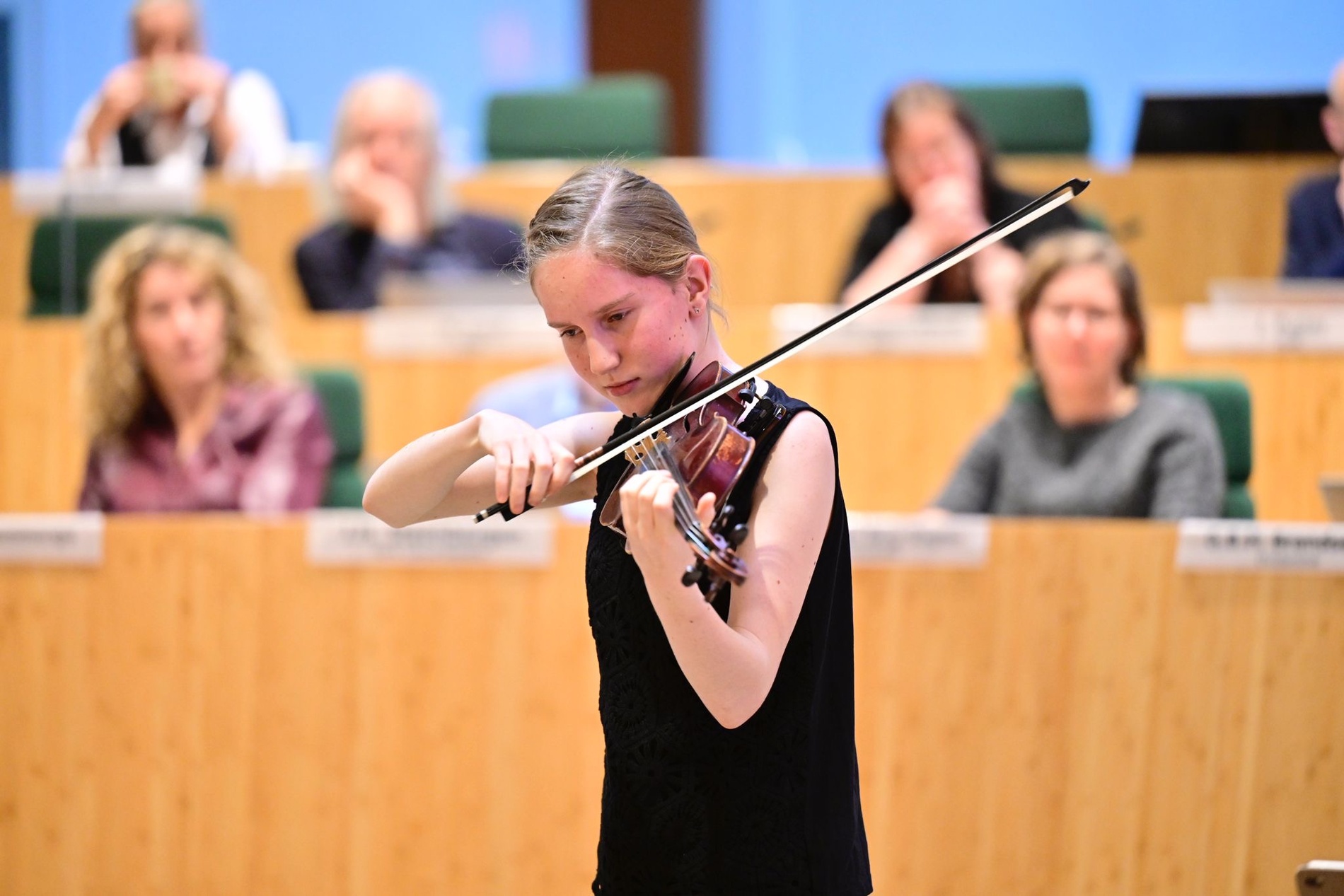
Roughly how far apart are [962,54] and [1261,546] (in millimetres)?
3989

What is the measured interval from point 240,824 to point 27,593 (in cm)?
49

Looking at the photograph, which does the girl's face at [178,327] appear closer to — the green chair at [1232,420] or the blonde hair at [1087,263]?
the blonde hair at [1087,263]

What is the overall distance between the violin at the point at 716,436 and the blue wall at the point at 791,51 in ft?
13.9

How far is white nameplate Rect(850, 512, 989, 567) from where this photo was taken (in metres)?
2.15

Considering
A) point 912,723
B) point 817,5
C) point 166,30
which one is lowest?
point 912,723

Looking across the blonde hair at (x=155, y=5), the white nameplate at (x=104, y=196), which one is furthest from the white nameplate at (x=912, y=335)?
the blonde hair at (x=155, y=5)

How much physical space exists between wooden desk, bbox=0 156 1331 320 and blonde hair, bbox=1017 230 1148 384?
3.38 feet

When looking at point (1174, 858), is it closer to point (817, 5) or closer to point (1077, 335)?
point (1077, 335)

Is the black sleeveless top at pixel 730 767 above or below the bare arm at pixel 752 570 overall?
below

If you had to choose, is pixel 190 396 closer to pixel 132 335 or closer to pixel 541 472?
pixel 132 335

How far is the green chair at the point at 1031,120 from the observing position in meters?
4.44

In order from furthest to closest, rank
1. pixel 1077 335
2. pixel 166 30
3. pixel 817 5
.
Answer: pixel 817 5, pixel 166 30, pixel 1077 335

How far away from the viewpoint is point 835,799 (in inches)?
47.5

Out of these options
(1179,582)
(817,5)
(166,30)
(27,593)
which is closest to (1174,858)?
(1179,582)
